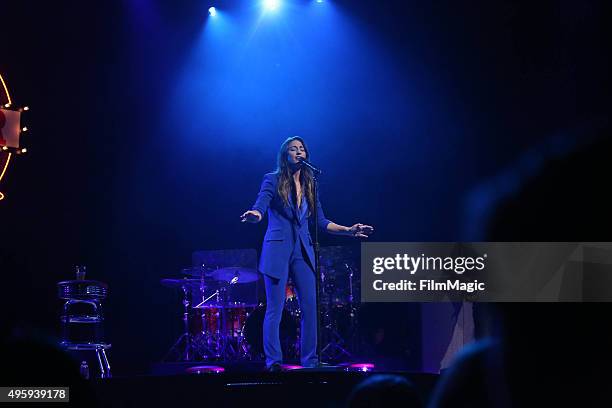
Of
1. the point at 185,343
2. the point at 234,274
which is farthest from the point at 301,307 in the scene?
the point at 185,343

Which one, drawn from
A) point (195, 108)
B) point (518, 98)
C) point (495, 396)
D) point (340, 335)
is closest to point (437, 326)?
point (340, 335)

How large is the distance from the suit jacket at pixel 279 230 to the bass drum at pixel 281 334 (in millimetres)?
1973

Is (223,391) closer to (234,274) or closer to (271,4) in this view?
(234,274)

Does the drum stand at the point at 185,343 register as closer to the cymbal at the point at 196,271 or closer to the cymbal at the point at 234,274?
the cymbal at the point at 196,271

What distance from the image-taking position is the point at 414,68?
881 cm

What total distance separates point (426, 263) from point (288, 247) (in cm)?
128

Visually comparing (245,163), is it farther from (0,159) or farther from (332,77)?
(0,159)

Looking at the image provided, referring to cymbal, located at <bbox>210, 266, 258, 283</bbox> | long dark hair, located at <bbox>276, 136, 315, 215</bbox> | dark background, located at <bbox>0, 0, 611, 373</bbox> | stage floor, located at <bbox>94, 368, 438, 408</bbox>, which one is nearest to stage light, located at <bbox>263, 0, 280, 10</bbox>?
dark background, located at <bbox>0, 0, 611, 373</bbox>

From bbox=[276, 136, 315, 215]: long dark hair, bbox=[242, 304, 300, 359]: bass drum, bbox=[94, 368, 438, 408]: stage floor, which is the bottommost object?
bbox=[94, 368, 438, 408]: stage floor

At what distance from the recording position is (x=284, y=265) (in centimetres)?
625

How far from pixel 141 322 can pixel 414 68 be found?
14.3 ft

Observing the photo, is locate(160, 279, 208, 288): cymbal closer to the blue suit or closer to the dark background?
the dark background

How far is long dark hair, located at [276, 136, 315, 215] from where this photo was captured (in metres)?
6.43

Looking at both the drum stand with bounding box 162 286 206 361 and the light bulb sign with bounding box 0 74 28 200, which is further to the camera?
the drum stand with bounding box 162 286 206 361
